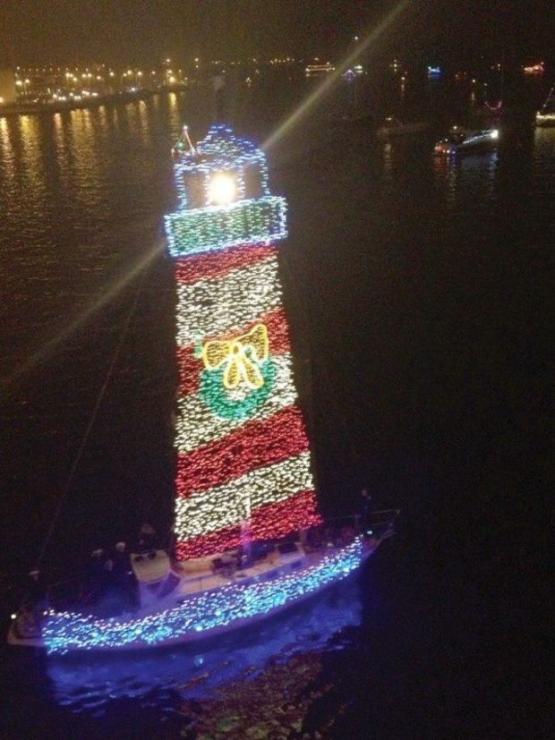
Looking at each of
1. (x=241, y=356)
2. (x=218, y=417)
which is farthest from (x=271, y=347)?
(x=218, y=417)

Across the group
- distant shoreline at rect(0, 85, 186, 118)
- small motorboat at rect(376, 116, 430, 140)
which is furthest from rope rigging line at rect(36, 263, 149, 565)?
distant shoreline at rect(0, 85, 186, 118)

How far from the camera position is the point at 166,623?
7.81 metres

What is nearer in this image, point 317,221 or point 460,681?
point 460,681

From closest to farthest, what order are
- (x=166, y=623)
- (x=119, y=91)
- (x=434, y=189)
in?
1. (x=166, y=623)
2. (x=434, y=189)
3. (x=119, y=91)

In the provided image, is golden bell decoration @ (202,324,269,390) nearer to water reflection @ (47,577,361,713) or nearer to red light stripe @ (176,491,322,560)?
red light stripe @ (176,491,322,560)

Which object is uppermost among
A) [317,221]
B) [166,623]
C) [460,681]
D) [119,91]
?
[119,91]

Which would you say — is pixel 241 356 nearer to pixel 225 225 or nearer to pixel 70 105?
pixel 225 225

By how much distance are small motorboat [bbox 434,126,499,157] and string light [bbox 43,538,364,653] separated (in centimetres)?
3344

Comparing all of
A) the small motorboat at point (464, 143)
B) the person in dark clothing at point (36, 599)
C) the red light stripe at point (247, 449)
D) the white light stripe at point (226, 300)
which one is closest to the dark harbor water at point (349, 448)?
the person in dark clothing at point (36, 599)

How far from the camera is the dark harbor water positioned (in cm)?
811

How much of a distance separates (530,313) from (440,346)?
292cm

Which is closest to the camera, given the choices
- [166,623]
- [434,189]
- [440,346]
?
[166,623]

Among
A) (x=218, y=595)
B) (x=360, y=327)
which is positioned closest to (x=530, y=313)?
(x=360, y=327)

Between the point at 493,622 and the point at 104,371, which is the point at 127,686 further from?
the point at 104,371
